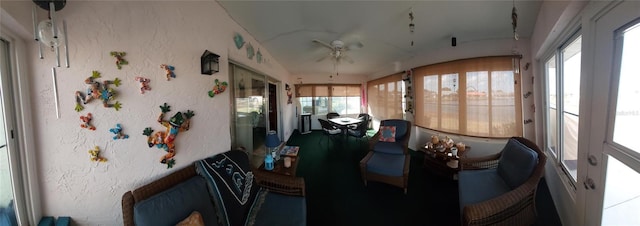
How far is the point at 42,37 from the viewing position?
96 centimetres

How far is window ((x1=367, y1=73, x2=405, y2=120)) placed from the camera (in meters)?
4.86

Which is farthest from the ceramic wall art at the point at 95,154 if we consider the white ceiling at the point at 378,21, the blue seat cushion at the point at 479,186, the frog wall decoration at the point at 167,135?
the blue seat cushion at the point at 479,186

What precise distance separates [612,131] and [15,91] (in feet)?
11.1

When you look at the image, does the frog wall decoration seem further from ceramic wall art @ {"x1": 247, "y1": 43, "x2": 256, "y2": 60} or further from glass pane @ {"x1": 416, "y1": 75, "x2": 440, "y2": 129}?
glass pane @ {"x1": 416, "y1": 75, "x2": 440, "y2": 129}

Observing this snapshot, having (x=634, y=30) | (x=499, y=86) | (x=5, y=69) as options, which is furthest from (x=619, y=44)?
(x=5, y=69)

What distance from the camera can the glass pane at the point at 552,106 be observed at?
214cm

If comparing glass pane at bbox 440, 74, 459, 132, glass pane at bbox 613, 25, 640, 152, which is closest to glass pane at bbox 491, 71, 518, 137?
glass pane at bbox 440, 74, 459, 132

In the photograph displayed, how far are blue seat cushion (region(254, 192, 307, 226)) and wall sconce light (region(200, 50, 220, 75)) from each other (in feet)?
4.18

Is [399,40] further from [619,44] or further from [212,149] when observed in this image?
[212,149]

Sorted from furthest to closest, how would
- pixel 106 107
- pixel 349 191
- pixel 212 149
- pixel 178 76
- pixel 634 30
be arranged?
pixel 349 191 < pixel 212 149 < pixel 178 76 < pixel 106 107 < pixel 634 30

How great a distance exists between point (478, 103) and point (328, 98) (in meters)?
4.57

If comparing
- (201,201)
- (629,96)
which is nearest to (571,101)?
(629,96)

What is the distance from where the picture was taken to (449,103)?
3422 mm

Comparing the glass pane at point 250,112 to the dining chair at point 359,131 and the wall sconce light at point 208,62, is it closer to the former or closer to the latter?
the wall sconce light at point 208,62
